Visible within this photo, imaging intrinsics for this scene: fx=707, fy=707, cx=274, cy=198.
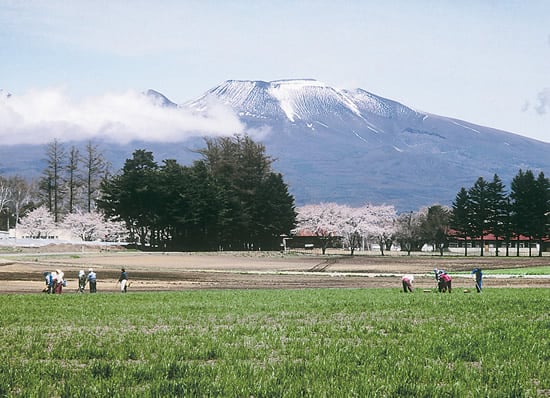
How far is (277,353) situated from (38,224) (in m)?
152

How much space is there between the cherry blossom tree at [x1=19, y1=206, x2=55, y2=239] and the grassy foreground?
141375 mm

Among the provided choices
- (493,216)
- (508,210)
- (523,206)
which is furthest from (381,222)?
(523,206)

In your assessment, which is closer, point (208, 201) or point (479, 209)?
point (208, 201)

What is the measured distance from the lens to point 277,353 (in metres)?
13.0

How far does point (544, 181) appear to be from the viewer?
443ft

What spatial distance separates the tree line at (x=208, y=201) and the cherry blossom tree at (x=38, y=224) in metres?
21.7

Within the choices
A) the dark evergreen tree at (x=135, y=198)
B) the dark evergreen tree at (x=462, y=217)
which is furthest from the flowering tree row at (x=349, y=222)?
the dark evergreen tree at (x=135, y=198)

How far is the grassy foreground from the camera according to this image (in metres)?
9.95

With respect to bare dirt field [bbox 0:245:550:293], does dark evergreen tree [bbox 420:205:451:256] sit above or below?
above

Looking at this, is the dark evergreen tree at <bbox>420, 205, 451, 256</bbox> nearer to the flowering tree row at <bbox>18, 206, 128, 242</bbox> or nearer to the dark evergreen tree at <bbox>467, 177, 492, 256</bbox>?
the dark evergreen tree at <bbox>467, 177, 492, 256</bbox>

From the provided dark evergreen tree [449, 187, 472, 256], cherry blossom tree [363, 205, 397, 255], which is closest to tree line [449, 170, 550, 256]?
dark evergreen tree [449, 187, 472, 256]

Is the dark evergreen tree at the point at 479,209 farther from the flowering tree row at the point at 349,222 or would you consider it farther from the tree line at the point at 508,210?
the flowering tree row at the point at 349,222

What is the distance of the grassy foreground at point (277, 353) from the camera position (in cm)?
995

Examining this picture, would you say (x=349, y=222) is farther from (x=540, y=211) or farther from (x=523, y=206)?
(x=540, y=211)
